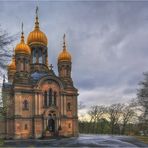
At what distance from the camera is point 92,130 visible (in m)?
68.8

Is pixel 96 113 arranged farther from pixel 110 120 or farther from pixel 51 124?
pixel 51 124

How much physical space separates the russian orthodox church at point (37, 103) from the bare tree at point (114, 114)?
22000 mm

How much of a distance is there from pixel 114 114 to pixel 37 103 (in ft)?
93.1

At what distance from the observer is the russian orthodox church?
126ft

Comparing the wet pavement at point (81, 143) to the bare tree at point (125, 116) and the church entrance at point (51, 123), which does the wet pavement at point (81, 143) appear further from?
the bare tree at point (125, 116)

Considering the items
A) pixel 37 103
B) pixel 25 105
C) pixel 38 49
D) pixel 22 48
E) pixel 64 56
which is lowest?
pixel 25 105

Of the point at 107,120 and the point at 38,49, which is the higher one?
the point at 38,49

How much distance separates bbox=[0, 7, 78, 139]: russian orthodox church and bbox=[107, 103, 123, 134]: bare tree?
22000 mm

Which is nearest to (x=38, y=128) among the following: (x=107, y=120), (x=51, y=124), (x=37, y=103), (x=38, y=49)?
(x=51, y=124)

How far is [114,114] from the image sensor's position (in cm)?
6334

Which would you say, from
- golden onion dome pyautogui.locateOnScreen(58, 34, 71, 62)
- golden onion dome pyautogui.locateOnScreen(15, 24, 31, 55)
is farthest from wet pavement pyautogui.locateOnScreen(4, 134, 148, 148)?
golden onion dome pyautogui.locateOnScreen(58, 34, 71, 62)

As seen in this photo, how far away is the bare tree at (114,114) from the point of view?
204 feet

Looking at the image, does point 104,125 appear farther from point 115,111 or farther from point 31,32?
point 31,32

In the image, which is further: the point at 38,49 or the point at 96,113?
the point at 96,113
